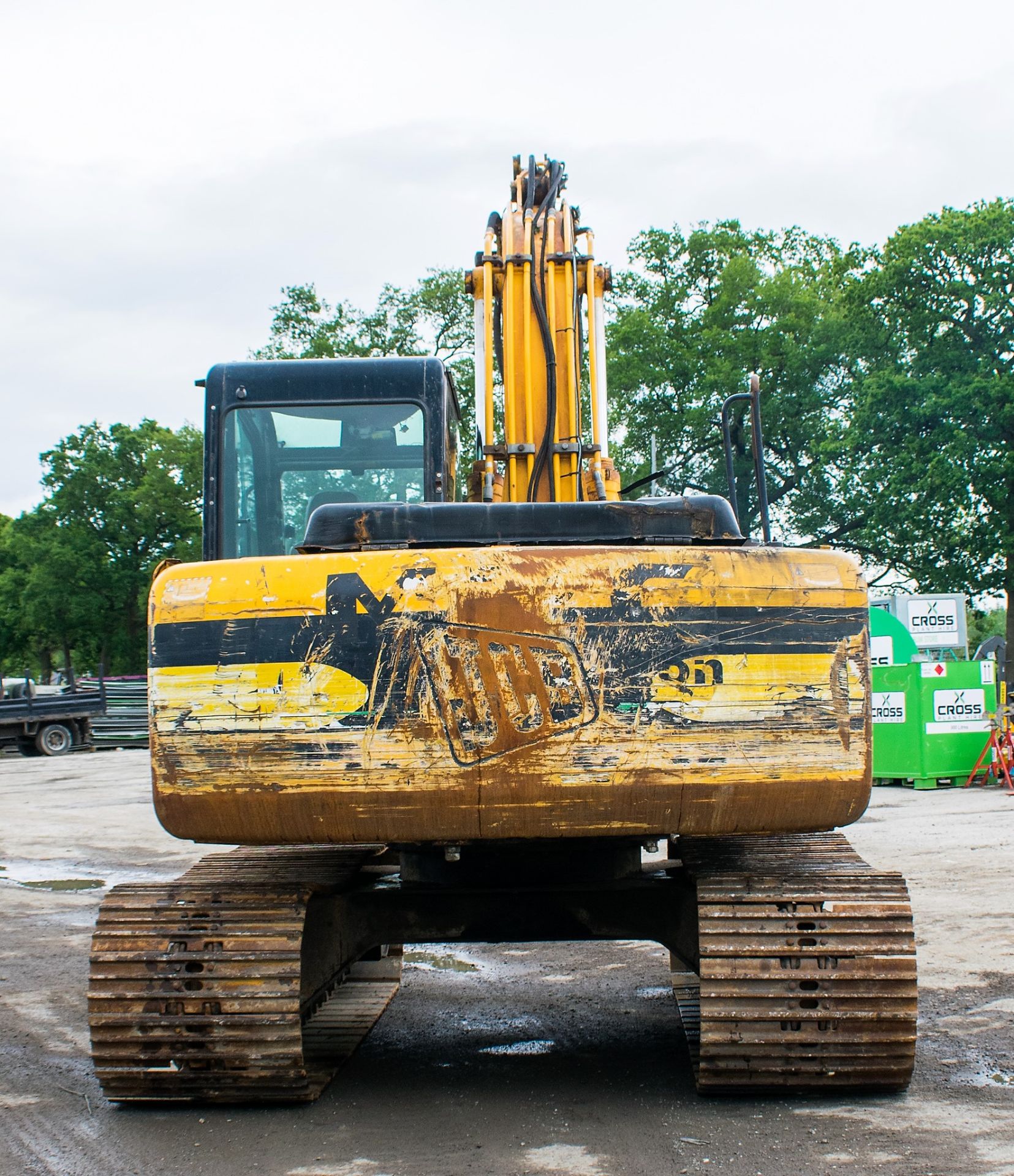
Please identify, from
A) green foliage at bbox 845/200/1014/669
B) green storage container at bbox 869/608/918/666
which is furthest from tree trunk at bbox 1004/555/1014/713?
green storage container at bbox 869/608/918/666

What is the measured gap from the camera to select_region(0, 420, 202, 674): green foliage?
51.3 meters

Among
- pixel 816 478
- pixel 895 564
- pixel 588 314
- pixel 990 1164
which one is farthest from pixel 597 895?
pixel 816 478

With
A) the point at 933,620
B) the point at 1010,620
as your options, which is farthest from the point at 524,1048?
the point at 1010,620

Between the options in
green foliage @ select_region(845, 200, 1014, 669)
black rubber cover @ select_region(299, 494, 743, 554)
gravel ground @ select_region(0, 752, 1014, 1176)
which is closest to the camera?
gravel ground @ select_region(0, 752, 1014, 1176)

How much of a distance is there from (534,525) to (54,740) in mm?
27349

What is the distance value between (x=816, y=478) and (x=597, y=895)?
35.9m

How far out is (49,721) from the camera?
29.2 m

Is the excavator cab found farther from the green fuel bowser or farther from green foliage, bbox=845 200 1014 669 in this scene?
green foliage, bbox=845 200 1014 669

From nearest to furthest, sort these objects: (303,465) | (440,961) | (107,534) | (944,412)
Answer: (303,465) → (440,961) → (944,412) → (107,534)

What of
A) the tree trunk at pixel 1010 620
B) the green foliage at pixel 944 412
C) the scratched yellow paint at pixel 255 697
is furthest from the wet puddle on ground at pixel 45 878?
the tree trunk at pixel 1010 620

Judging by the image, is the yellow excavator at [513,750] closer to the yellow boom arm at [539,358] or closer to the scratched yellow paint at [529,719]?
the scratched yellow paint at [529,719]

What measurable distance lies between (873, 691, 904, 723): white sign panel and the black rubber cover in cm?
1271

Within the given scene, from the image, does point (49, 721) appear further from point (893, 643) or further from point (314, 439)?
point (314, 439)

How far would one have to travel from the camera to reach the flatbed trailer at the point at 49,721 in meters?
28.6
